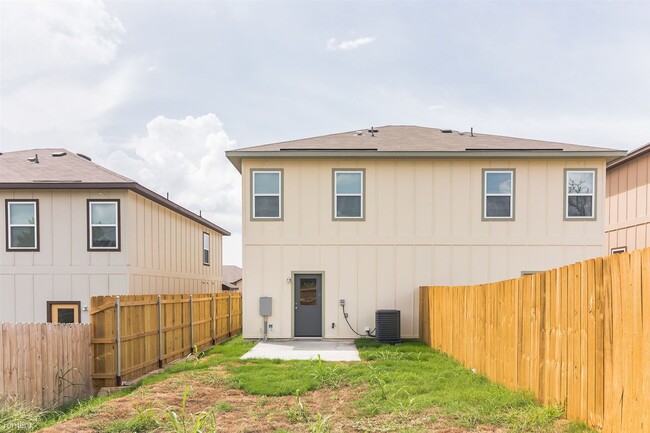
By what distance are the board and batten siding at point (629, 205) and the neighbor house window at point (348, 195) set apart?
339 inches

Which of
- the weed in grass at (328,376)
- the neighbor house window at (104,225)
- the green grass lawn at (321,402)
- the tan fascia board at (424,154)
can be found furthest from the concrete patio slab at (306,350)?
the tan fascia board at (424,154)

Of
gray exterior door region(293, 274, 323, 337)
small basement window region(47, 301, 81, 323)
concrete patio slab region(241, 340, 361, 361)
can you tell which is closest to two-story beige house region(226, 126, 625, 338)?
gray exterior door region(293, 274, 323, 337)

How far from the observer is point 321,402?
6.47 m

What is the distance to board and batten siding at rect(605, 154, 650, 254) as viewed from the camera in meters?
Result: 14.4

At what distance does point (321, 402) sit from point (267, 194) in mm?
7966


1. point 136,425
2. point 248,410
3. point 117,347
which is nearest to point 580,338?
point 248,410

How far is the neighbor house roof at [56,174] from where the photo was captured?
12922 millimetres

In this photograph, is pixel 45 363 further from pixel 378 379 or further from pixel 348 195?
pixel 348 195

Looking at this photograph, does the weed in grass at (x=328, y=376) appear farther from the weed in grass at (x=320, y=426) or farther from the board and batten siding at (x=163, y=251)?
the board and batten siding at (x=163, y=251)

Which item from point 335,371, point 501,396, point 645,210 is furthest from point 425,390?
point 645,210

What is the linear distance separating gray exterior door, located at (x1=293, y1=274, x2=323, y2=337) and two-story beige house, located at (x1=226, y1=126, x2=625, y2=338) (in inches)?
1.2

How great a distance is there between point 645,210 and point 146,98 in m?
16.1

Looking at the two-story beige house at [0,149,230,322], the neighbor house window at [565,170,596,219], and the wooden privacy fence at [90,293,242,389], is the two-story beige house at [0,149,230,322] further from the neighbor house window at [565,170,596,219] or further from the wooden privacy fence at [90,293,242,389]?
the neighbor house window at [565,170,596,219]

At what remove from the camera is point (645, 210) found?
14297 mm
